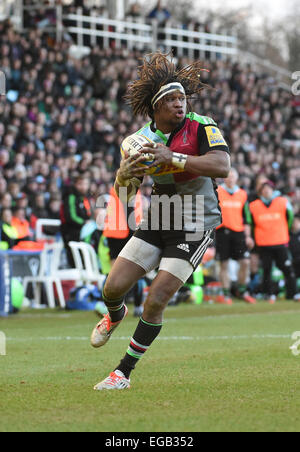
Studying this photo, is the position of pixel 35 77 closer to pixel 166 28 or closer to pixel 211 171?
pixel 166 28

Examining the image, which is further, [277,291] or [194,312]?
[277,291]

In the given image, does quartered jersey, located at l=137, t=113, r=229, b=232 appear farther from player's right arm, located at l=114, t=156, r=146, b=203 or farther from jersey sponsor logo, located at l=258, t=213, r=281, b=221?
jersey sponsor logo, located at l=258, t=213, r=281, b=221

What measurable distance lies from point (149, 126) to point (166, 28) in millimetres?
23409

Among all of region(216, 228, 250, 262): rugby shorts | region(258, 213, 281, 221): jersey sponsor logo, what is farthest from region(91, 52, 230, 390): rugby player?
region(258, 213, 281, 221): jersey sponsor logo

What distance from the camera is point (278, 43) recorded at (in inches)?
2037

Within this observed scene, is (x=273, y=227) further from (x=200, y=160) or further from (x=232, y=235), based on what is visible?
(x=200, y=160)

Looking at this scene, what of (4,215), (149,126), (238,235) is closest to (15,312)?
(4,215)

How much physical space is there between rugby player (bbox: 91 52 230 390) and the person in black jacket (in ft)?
26.6

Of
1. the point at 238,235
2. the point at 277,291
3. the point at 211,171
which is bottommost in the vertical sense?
the point at 277,291

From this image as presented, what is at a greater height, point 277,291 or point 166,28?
point 166,28

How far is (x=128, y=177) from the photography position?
243 inches

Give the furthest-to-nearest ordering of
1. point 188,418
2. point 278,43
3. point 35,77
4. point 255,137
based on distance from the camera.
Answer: point 278,43 < point 255,137 < point 35,77 < point 188,418

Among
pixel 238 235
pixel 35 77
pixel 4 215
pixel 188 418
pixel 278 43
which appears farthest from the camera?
pixel 278 43

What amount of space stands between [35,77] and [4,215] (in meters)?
6.47
